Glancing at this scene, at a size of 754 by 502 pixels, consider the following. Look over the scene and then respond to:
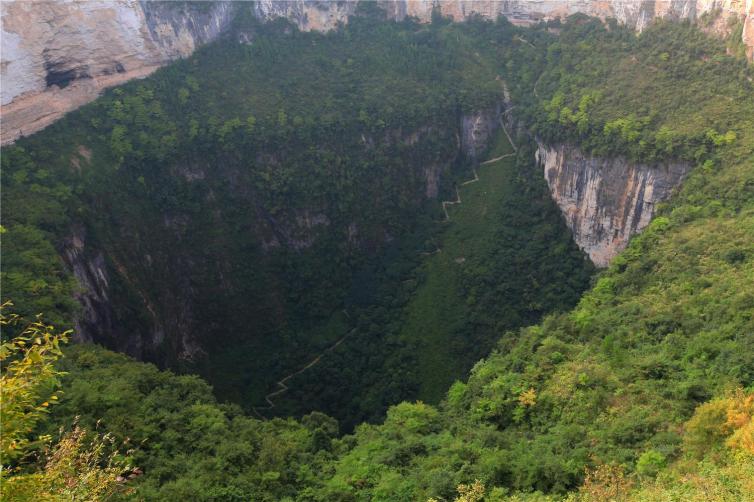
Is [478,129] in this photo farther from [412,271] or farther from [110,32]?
[110,32]

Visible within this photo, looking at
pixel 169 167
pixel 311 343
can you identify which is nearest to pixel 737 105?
pixel 311 343

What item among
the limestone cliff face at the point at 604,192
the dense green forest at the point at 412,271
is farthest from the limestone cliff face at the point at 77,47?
the limestone cliff face at the point at 604,192

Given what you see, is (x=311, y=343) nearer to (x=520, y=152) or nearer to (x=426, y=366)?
(x=426, y=366)

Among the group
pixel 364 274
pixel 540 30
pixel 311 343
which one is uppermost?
pixel 540 30

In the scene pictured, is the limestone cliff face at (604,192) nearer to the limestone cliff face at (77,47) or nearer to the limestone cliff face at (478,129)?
the limestone cliff face at (478,129)

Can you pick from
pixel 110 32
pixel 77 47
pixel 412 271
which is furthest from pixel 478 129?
pixel 77 47

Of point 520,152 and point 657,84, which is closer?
point 657,84
